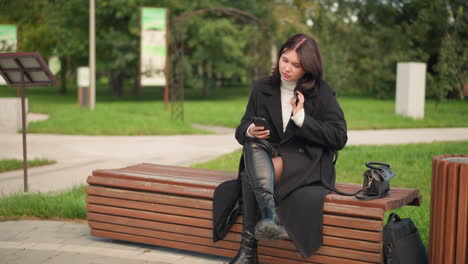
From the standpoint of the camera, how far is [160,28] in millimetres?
19969

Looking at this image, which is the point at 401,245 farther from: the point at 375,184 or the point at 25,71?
the point at 25,71

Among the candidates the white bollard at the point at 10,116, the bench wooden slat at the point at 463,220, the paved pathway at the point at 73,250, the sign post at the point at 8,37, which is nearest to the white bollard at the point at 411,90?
the white bollard at the point at 10,116

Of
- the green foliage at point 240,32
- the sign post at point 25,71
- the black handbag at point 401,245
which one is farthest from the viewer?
the green foliage at point 240,32

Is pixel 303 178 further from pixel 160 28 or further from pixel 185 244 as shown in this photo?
pixel 160 28

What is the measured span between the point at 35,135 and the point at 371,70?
25539 millimetres

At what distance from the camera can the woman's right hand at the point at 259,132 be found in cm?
432

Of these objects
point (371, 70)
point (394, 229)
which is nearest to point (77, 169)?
point (394, 229)

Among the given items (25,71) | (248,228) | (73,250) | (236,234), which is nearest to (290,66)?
(248,228)

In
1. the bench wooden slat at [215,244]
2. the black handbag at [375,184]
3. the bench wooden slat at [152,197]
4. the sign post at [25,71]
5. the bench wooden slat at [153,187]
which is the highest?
the sign post at [25,71]

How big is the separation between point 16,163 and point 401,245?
7.28m

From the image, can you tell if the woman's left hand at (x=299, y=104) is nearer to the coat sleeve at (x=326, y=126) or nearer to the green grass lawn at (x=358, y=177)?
the coat sleeve at (x=326, y=126)

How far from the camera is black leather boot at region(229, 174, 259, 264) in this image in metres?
4.41

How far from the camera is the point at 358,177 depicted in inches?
346

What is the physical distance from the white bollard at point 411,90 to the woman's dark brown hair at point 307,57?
52.2 ft
